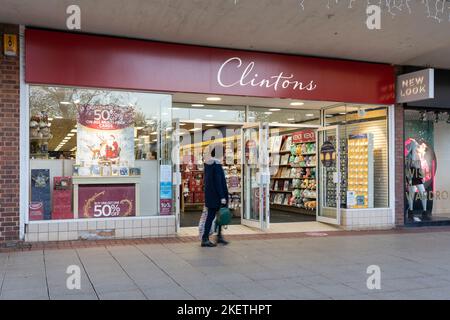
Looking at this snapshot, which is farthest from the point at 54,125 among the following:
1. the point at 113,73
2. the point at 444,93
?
the point at 444,93

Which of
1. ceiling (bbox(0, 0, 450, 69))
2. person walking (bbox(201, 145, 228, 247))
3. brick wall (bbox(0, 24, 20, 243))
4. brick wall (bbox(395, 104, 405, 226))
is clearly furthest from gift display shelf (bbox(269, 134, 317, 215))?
brick wall (bbox(0, 24, 20, 243))

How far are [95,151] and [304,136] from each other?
6448mm

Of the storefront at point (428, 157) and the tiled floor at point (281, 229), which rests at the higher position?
the storefront at point (428, 157)

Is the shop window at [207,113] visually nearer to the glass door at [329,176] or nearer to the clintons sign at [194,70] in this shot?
the clintons sign at [194,70]

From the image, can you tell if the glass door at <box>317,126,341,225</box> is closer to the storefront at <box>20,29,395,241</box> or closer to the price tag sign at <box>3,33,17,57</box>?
the storefront at <box>20,29,395,241</box>

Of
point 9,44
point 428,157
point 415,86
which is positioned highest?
point 9,44

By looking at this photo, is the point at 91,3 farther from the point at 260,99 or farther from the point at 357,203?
the point at 357,203

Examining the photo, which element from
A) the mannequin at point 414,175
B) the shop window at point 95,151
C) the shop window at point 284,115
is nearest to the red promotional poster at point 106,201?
the shop window at point 95,151

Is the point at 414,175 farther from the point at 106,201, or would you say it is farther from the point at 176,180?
the point at 106,201

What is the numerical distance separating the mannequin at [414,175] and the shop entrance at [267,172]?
6.49 feet

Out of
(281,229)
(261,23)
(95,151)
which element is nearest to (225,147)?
(281,229)

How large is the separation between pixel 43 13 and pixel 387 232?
26.0 ft

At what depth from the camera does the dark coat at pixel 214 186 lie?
8.01 meters

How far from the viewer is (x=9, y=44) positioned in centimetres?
793
